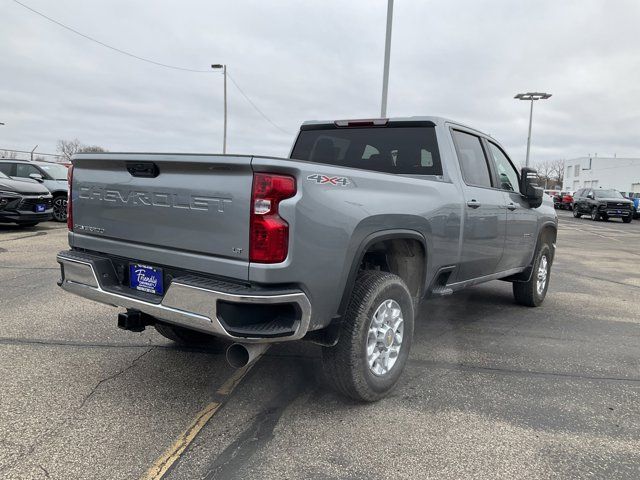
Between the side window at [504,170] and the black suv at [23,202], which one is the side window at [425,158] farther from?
the black suv at [23,202]

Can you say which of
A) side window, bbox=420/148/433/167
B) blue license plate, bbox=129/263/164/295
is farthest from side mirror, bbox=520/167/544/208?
blue license plate, bbox=129/263/164/295

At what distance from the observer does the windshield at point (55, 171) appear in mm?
14062

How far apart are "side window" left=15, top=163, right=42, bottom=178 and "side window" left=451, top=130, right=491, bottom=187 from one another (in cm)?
1289

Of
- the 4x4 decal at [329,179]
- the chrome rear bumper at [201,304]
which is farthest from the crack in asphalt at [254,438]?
the 4x4 decal at [329,179]

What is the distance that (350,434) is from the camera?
3014mm

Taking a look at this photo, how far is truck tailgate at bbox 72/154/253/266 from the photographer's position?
8.84 ft

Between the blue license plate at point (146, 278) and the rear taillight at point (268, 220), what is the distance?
77cm

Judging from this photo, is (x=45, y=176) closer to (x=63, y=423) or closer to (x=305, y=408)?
(x=63, y=423)

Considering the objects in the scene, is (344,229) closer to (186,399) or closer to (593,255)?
(186,399)

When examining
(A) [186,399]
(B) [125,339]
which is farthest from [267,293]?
(B) [125,339]

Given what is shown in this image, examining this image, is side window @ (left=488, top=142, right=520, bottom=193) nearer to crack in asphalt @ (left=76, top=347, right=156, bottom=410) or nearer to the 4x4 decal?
the 4x4 decal

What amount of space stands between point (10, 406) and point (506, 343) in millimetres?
4035

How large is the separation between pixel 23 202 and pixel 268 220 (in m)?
11.0

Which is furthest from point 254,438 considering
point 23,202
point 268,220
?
point 23,202
